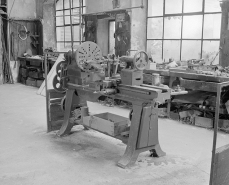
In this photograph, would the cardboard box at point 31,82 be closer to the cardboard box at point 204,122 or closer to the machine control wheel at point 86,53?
the machine control wheel at point 86,53

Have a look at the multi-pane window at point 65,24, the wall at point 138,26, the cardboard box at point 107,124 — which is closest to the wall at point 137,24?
the wall at point 138,26

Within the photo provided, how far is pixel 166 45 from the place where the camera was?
5.78 m

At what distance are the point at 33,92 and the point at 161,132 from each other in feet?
12.5

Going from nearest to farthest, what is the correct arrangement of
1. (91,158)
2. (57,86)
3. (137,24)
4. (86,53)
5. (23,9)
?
(91,158), (86,53), (57,86), (137,24), (23,9)

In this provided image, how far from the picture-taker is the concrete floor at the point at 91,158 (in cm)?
254

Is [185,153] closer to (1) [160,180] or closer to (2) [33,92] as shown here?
(1) [160,180]

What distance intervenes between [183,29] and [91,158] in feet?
11.4

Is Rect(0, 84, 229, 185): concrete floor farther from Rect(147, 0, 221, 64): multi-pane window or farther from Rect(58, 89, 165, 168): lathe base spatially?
Rect(147, 0, 221, 64): multi-pane window

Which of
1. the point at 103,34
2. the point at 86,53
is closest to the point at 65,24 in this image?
the point at 103,34

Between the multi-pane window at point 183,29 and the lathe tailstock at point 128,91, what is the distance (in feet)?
7.74

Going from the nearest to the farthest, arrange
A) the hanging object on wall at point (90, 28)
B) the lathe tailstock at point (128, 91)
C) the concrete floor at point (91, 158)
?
→ 1. the concrete floor at point (91, 158)
2. the lathe tailstock at point (128, 91)
3. the hanging object on wall at point (90, 28)

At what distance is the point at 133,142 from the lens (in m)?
2.81

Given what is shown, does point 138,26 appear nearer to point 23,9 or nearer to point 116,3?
point 116,3

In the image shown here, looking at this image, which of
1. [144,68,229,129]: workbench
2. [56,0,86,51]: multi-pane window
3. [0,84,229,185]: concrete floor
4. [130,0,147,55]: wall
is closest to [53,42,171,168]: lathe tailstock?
[0,84,229,185]: concrete floor
